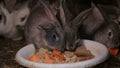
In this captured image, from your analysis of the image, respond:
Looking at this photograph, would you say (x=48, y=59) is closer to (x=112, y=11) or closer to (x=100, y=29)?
(x=100, y=29)

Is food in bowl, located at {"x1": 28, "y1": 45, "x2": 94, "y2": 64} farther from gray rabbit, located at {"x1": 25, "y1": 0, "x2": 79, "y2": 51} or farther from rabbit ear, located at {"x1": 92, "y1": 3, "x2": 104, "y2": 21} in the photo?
rabbit ear, located at {"x1": 92, "y1": 3, "x2": 104, "y2": 21}

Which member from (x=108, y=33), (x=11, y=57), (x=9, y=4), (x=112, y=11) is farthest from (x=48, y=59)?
(x=112, y=11)

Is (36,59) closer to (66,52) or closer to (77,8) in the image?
(66,52)

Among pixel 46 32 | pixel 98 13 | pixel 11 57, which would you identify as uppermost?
pixel 46 32

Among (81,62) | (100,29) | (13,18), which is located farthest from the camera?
(13,18)

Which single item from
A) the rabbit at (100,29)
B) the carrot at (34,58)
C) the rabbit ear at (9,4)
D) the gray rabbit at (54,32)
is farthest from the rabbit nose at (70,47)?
the rabbit ear at (9,4)

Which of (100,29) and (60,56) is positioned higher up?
(60,56)

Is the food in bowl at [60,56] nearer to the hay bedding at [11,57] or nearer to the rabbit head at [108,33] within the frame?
the hay bedding at [11,57]
